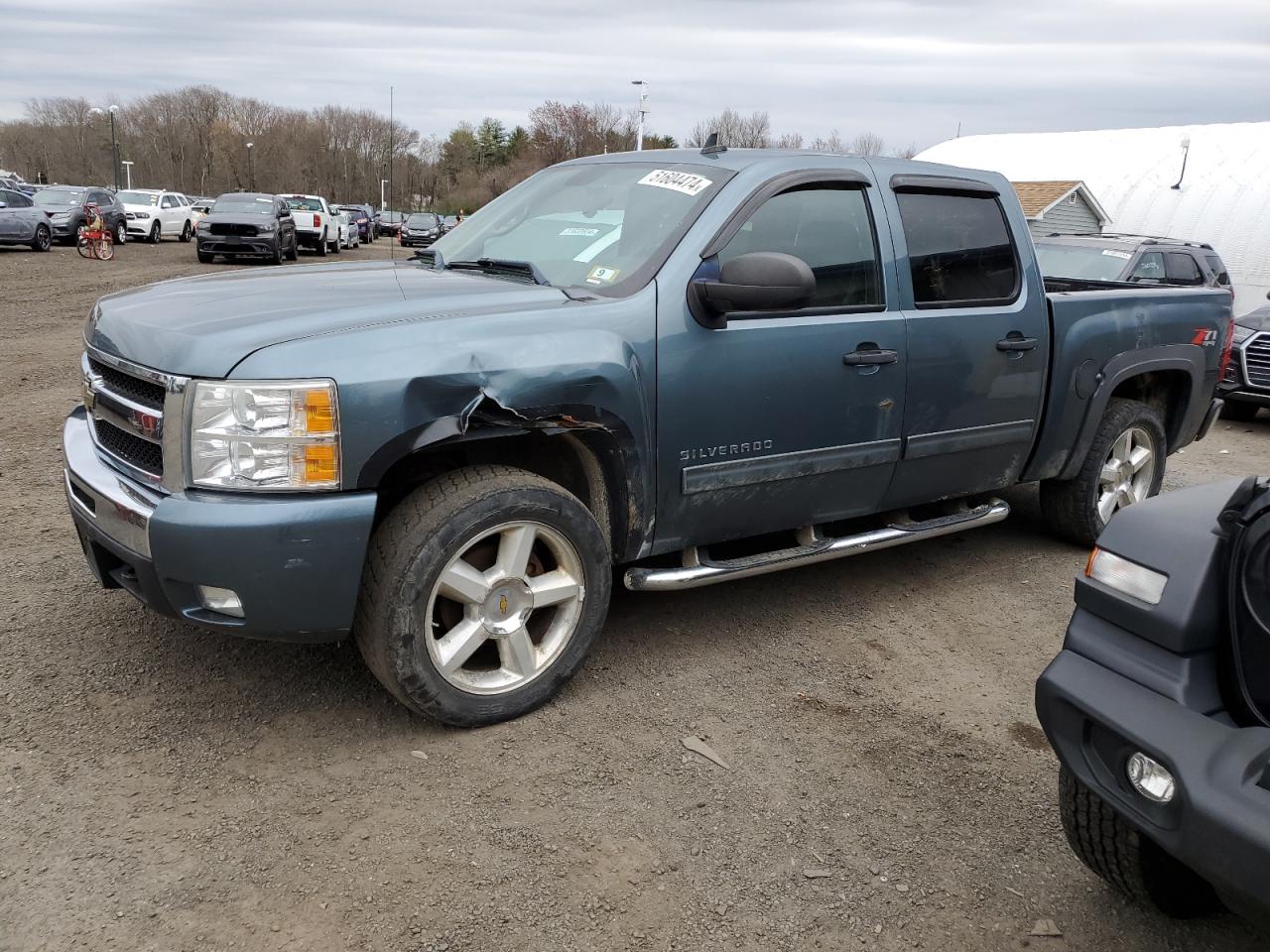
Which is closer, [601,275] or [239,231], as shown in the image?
[601,275]

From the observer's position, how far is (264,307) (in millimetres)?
3203

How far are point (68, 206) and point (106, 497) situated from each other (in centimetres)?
2734

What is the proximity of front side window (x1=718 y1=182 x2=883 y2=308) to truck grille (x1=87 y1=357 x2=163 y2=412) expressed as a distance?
1.99m

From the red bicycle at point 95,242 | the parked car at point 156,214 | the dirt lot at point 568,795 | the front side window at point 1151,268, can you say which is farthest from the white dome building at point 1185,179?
the parked car at point 156,214

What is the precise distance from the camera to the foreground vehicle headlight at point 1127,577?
2.23 meters

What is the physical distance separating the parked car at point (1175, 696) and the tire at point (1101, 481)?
291cm

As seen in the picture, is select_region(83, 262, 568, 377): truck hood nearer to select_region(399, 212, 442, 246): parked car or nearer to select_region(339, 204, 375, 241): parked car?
select_region(399, 212, 442, 246): parked car

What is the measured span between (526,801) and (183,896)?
3.04ft

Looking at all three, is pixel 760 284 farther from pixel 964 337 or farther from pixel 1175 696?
pixel 1175 696

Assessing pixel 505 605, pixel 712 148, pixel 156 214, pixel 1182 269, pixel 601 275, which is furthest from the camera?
pixel 156 214

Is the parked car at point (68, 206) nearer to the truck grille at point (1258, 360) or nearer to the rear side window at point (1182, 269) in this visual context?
the rear side window at point (1182, 269)

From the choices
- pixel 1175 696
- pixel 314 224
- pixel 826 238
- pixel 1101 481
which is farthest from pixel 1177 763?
pixel 314 224

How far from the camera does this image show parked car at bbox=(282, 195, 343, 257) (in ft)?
96.4

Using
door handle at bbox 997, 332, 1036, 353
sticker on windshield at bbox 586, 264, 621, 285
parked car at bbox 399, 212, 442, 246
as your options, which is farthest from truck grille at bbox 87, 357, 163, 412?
parked car at bbox 399, 212, 442, 246
